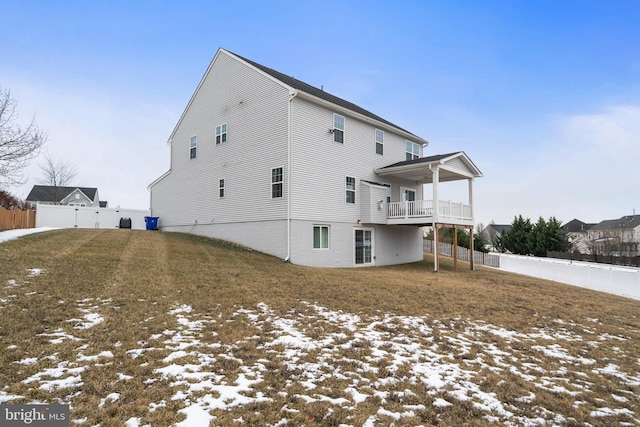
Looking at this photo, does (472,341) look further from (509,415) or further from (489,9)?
(489,9)

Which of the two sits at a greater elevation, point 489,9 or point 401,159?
point 489,9

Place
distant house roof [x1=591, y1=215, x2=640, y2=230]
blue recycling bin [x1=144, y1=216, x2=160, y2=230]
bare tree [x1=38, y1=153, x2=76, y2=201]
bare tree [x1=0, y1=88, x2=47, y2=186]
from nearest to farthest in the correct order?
bare tree [x1=0, y1=88, x2=47, y2=186] < blue recycling bin [x1=144, y1=216, x2=160, y2=230] < bare tree [x1=38, y1=153, x2=76, y2=201] < distant house roof [x1=591, y1=215, x2=640, y2=230]

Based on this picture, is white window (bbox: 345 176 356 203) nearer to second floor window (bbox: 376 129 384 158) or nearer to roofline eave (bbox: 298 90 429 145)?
second floor window (bbox: 376 129 384 158)

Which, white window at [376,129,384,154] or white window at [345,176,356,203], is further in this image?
white window at [376,129,384,154]

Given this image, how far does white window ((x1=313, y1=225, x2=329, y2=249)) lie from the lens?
1553cm

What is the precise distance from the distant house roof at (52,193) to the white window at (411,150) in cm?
3806

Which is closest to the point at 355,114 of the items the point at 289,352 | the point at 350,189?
the point at 350,189

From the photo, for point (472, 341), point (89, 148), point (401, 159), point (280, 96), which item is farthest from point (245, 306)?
point (89, 148)

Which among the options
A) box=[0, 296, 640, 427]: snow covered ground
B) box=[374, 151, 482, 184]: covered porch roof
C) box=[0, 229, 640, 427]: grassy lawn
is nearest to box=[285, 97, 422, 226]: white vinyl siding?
box=[374, 151, 482, 184]: covered porch roof

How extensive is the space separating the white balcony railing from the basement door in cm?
150

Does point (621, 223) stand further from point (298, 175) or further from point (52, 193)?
point (52, 193)

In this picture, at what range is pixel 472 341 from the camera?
6.23 meters

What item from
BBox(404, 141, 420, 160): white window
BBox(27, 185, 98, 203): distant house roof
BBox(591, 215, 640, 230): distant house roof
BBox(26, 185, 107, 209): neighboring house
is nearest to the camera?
BBox(404, 141, 420, 160): white window

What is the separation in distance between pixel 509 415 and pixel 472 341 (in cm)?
267
